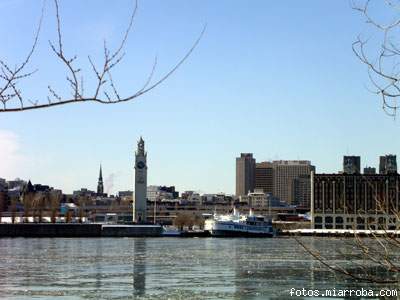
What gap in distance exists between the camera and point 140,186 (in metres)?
189

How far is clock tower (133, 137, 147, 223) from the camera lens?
189 meters

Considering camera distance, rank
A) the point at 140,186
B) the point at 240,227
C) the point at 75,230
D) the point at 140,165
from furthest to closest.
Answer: the point at 140,165 → the point at 140,186 → the point at 75,230 → the point at 240,227

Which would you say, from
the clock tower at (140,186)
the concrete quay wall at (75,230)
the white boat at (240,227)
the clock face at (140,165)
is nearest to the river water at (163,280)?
the white boat at (240,227)

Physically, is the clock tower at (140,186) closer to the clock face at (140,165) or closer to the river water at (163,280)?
the clock face at (140,165)

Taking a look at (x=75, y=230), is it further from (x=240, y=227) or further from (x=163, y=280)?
(x=163, y=280)

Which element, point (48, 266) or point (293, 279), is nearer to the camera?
point (293, 279)

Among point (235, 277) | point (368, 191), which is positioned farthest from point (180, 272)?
point (368, 191)

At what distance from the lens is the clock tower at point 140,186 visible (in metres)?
189

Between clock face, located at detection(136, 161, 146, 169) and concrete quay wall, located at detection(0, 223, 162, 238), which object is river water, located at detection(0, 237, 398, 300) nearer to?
concrete quay wall, located at detection(0, 223, 162, 238)

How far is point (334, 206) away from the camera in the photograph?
19762 cm

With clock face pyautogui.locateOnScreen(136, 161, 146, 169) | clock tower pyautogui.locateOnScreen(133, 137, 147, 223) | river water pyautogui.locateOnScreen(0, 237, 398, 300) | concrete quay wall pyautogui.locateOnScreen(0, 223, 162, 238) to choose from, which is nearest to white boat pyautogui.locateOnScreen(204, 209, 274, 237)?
concrete quay wall pyautogui.locateOnScreen(0, 223, 162, 238)

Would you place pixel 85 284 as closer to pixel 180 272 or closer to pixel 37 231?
pixel 180 272

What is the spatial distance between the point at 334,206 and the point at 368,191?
87.9ft

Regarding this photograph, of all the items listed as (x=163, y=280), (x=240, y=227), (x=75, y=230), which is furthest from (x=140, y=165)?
(x=163, y=280)
